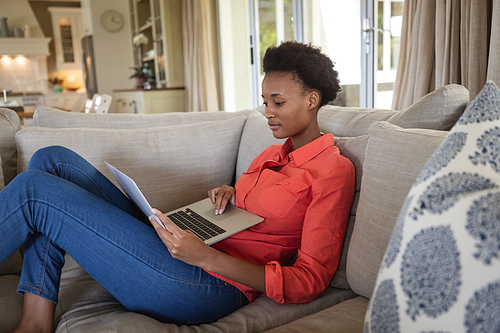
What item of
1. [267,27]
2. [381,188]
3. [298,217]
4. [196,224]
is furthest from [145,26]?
[381,188]

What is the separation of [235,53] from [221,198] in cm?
377

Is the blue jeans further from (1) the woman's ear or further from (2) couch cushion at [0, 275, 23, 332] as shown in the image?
(1) the woman's ear

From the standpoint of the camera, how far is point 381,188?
2.77ft

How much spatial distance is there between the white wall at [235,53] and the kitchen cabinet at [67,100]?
451cm

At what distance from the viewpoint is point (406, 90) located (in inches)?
89.0

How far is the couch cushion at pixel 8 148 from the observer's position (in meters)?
1.38

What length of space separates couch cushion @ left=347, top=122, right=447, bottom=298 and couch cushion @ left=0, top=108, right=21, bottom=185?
Answer: 1221 mm

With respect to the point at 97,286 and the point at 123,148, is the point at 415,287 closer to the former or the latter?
the point at 97,286

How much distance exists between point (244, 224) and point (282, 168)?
23 centimetres

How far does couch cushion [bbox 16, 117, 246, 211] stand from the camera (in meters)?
1.39

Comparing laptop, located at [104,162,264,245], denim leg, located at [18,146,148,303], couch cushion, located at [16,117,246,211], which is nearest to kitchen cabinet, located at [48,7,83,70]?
couch cushion, located at [16,117,246,211]

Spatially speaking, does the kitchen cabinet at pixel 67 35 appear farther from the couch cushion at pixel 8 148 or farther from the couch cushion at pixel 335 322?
the couch cushion at pixel 335 322

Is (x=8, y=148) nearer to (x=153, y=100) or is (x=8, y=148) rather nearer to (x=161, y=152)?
(x=161, y=152)

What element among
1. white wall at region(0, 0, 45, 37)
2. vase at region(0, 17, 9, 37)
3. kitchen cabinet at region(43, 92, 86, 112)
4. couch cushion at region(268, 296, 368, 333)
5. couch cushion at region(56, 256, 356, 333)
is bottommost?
couch cushion at region(56, 256, 356, 333)
